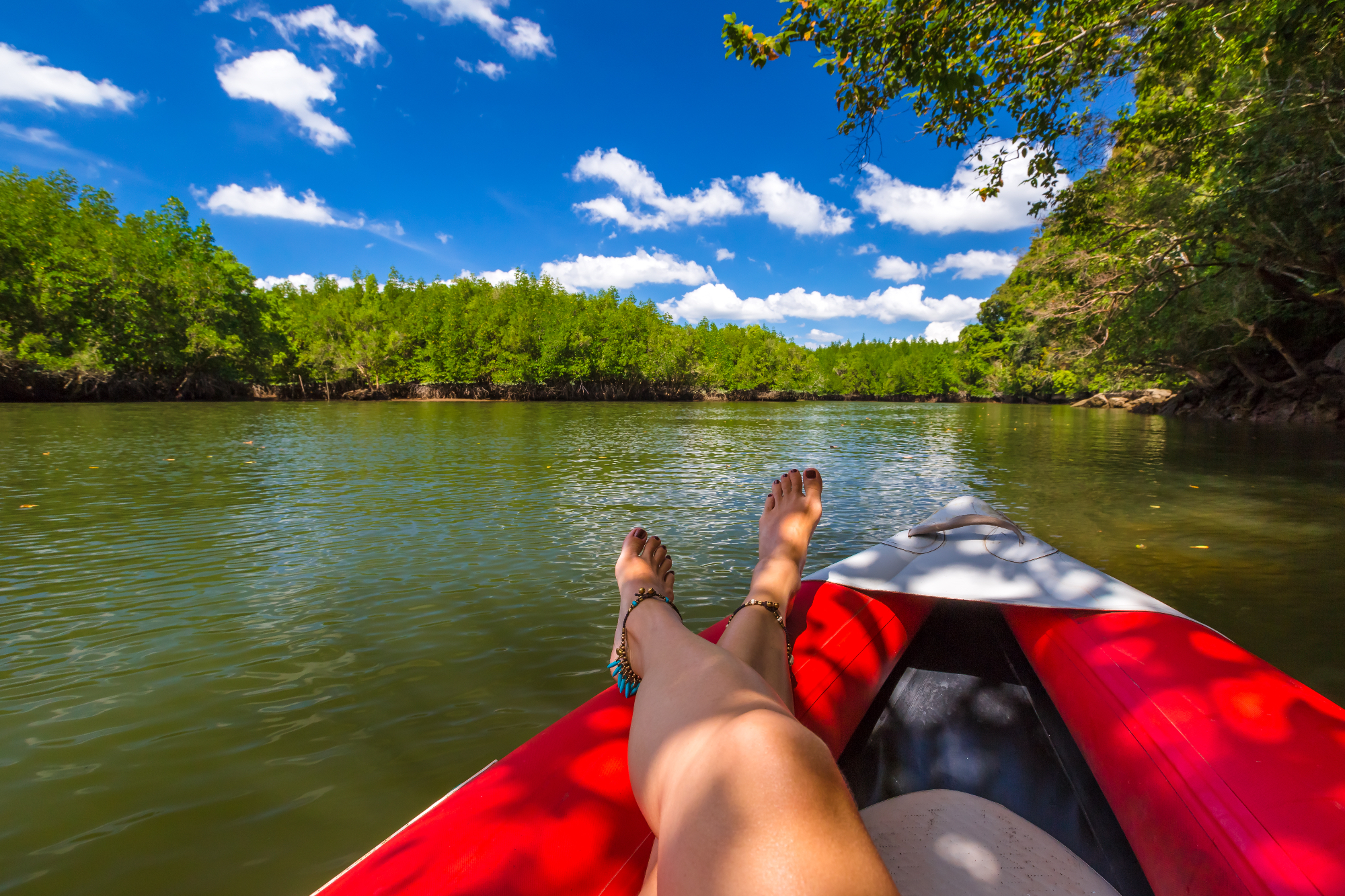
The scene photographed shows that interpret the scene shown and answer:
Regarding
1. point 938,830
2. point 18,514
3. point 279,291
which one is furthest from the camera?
point 279,291

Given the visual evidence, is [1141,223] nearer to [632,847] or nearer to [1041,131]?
[1041,131]

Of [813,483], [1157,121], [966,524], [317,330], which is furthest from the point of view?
[317,330]

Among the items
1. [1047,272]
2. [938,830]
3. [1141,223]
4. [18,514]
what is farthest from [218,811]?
[1047,272]

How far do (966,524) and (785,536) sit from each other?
0.94m

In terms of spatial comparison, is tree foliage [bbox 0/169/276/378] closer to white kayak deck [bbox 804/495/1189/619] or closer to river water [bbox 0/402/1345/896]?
river water [bbox 0/402/1345/896]

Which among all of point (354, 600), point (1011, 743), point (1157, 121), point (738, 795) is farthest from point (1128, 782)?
point (1157, 121)

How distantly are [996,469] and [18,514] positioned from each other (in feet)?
41.2

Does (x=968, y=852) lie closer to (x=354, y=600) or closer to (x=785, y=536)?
(x=785, y=536)

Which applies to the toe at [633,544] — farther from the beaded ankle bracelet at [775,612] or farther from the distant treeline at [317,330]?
the distant treeline at [317,330]

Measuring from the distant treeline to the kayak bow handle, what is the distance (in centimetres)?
3834

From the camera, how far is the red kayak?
0.93 m

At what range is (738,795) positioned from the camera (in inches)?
32.4

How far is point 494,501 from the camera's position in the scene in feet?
20.6

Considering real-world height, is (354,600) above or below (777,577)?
below
